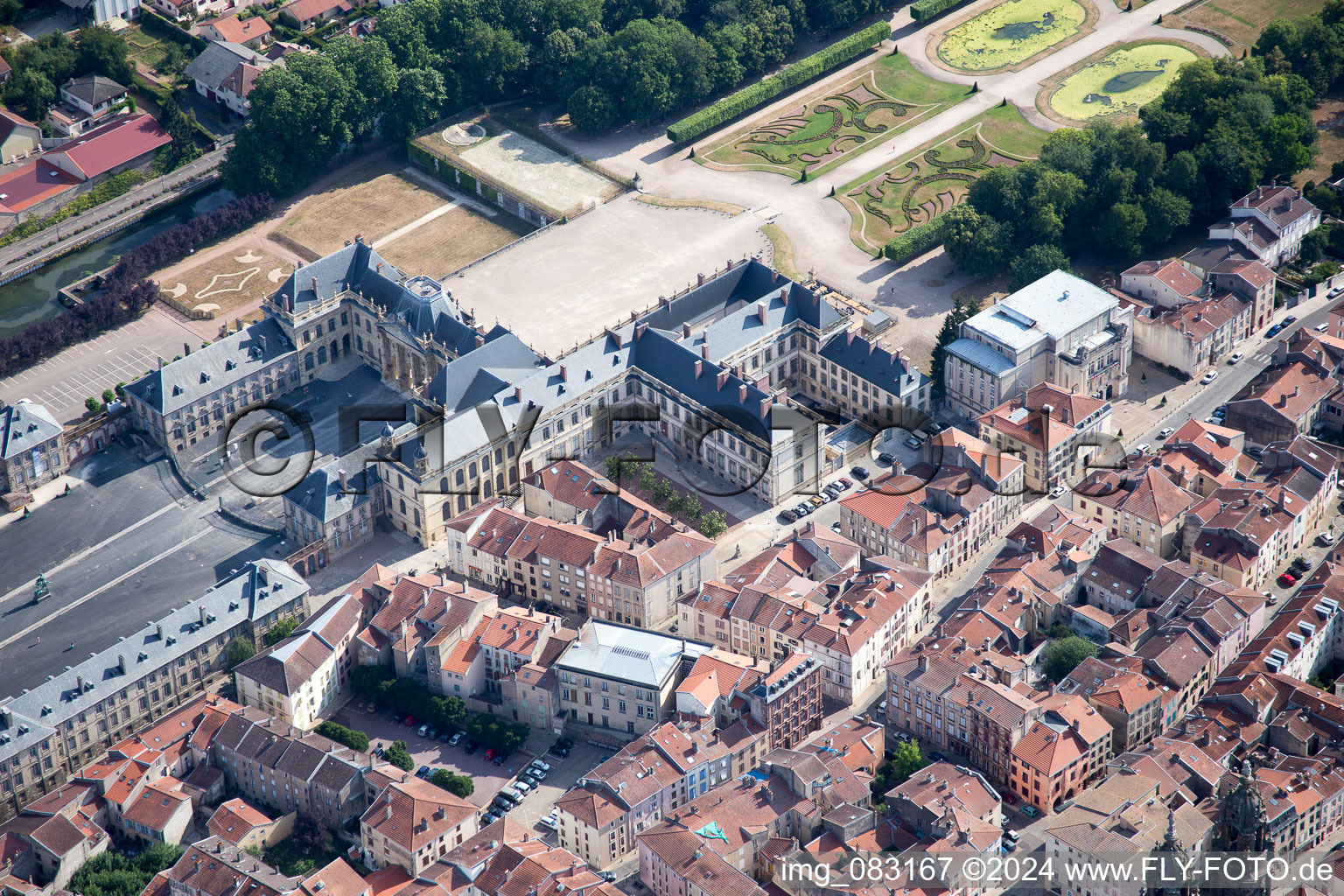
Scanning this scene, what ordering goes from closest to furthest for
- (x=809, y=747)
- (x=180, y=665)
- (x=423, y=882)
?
(x=423, y=882)
(x=809, y=747)
(x=180, y=665)

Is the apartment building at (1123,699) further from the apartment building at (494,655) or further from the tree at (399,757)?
the tree at (399,757)

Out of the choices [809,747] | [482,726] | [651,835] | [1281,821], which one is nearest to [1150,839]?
[1281,821]

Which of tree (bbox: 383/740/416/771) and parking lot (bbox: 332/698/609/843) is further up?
tree (bbox: 383/740/416/771)

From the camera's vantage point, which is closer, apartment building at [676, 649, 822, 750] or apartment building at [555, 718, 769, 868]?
apartment building at [555, 718, 769, 868]

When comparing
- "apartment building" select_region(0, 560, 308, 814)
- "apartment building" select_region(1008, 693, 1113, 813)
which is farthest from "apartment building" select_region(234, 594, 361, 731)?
"apartment building" select_region(1008, 693, 1113, 813)

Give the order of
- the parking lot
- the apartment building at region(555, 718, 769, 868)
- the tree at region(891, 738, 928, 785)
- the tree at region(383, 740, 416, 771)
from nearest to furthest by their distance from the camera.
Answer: the apartment building at region(555, 718, 769, 868)
the tree at region(891, 738, 928, 785)
the parking lot
the tree at region(383, 740, 416, 771)

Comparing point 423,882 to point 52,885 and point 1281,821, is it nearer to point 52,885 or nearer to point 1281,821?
point 52,885

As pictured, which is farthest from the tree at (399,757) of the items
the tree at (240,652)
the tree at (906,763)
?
the tree at (906,763)

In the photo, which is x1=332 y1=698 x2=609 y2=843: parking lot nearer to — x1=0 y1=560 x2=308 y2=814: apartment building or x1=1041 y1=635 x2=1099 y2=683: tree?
x1=0 y1=560 x2=308 y2=814: apartment building
